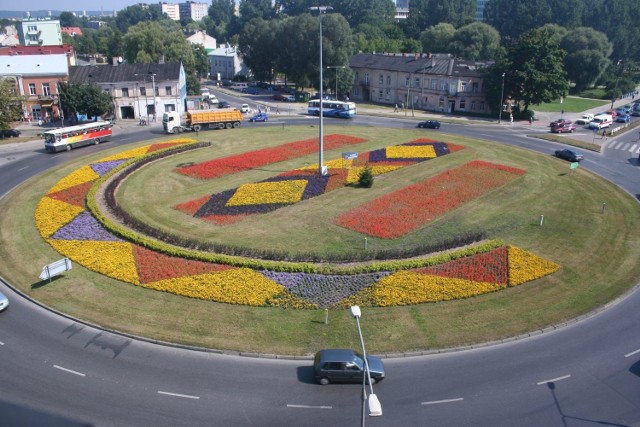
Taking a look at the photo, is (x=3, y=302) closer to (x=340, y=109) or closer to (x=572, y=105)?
(x=340, y=109)

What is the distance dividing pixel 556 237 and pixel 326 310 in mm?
21439

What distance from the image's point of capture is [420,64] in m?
109

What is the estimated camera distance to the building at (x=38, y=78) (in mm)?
86500

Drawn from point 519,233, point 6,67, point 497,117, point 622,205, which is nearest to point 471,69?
point 497,117

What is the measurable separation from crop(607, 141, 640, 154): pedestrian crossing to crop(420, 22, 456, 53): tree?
71.8 metres

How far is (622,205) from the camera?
4781cm

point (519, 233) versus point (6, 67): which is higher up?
point (6, 67)

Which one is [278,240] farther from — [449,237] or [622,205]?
[622,205]

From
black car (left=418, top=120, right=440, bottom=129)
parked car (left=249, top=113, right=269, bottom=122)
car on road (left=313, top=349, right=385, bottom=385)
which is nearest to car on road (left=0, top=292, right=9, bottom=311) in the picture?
car on road (left=313, top=349, right=385, bottom=385)

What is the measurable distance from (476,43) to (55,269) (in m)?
124

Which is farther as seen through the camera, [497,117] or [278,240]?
[497,117]

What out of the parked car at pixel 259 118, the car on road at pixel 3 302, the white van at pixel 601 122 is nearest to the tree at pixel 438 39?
the white van at pixel 601 122

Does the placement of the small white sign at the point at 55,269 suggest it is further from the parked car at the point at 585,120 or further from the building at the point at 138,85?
the parked car at the point at 585,120

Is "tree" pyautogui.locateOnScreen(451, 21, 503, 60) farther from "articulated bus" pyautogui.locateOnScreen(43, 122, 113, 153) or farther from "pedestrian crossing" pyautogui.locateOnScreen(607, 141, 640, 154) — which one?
"articulated bus" pyautogui.locateOnScreen(43, 122, 113, 153)
